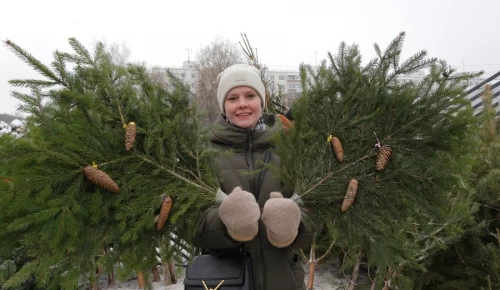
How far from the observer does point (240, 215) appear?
4.62ft

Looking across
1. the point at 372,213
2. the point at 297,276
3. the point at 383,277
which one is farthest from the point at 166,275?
the point at 372,213

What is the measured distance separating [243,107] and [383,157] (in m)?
0.78

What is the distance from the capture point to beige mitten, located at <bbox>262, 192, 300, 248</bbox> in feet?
4.66

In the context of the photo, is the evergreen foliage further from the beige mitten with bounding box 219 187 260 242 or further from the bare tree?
the bare tree

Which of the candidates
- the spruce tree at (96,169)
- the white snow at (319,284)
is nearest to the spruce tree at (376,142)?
the spruce tree at (96,169)

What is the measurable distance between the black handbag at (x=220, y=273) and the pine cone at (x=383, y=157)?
75 centimetres

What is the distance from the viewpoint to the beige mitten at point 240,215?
1403 millimetres

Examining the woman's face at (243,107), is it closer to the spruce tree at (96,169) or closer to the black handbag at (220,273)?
the spruce tree at (96,169)

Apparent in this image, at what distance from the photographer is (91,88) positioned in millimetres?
1604

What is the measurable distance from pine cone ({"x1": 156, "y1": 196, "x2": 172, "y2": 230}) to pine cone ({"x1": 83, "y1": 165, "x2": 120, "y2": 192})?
0.68 ft

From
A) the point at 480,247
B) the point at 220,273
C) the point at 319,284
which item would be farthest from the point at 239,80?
the point at 319,284

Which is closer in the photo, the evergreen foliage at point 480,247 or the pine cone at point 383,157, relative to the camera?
the pine cone at point 383,157

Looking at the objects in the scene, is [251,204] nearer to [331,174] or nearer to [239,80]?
[331,174]

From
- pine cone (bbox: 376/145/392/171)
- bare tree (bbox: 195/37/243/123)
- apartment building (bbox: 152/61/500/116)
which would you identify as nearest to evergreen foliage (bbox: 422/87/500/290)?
apartment building (bbox: 152/61/500/116)
